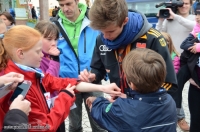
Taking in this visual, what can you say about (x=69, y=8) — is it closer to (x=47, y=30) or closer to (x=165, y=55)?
(x=47, y=30)

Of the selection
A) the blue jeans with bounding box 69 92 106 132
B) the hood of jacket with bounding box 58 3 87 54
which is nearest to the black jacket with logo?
the hood of jacket with bounding box 58 3 87 54

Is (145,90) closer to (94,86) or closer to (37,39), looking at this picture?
(94,86)

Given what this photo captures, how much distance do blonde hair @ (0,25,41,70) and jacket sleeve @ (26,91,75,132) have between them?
0.31m

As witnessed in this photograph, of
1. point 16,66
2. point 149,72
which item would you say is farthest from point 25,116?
point 149,72

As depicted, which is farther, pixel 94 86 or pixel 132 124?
pixel 94 86

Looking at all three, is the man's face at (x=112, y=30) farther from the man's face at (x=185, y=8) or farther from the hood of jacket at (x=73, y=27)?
the man's face at (x=185, y=8)

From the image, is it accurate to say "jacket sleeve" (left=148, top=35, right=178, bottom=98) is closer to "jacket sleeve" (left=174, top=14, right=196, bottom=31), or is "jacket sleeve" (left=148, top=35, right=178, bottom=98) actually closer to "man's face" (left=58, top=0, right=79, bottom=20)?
"man's face" (left=58, top=0, right=79, bottom=20)

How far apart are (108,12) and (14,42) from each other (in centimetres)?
67

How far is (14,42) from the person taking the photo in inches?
66.7

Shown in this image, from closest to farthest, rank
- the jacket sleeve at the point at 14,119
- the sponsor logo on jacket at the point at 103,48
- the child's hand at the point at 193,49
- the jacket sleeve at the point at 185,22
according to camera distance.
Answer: the jacket sleeve at the point at 14,119, the sponsor logo on jacket at the point at 103,48, the child's hand at the point at 193,49, the jacket sleeve at the point at 185,22

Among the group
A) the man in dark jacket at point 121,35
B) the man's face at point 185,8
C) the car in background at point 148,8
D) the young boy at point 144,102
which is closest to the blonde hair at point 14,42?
the man in dark jacket at point 121,35

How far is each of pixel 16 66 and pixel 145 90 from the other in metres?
0.86

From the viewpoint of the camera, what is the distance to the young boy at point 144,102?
1.45 metres

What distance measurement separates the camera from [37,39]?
1.76 meters
